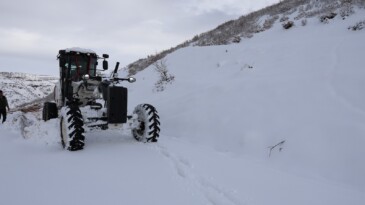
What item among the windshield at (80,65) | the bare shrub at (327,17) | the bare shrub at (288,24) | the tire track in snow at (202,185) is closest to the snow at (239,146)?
the tire track in snow at (202,185)

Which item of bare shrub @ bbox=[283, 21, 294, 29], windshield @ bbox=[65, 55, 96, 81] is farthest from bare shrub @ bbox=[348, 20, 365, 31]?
windshield @ bbox=[65, 55, 96, 81]

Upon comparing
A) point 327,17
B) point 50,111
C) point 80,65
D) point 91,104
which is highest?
point 327,17

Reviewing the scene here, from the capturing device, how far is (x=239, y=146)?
241 inches

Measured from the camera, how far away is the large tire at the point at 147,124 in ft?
23.1

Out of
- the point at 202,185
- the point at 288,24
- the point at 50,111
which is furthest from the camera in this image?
the point at 288,24

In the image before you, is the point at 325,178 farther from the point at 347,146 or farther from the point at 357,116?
the point at 357,116

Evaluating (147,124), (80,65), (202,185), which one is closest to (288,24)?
(147,124)

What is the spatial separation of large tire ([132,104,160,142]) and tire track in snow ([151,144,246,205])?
123cm

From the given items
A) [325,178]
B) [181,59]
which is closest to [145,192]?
[325,178]

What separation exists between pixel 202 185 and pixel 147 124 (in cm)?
295

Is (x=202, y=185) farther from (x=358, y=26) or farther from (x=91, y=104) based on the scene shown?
(x=358, y=26)

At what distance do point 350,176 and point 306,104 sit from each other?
210cm

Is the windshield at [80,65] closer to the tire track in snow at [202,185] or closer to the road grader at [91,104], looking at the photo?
the road grader at [91,104]

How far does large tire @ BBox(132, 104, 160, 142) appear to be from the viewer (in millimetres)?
7047
